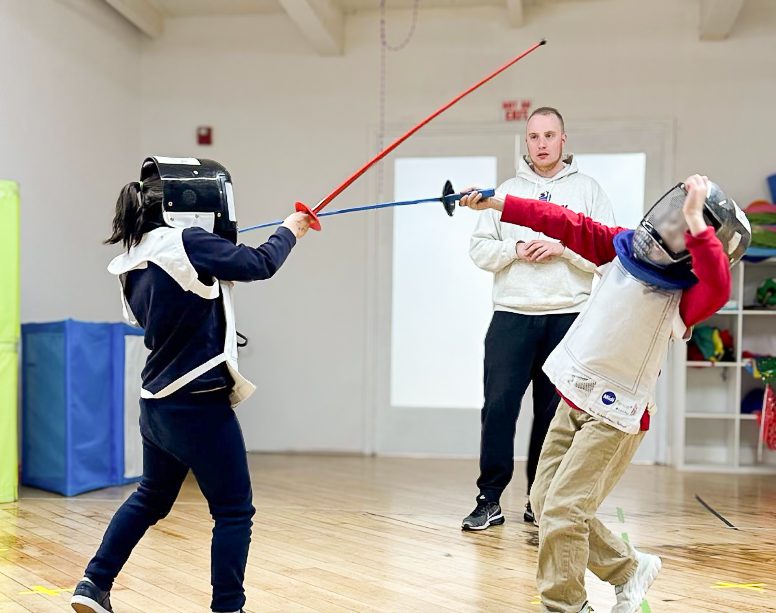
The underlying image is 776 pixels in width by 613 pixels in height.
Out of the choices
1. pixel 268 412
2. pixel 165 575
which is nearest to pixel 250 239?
pixel 268 412

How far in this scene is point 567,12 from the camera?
5.54 m

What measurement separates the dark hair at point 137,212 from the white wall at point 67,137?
9.07ft

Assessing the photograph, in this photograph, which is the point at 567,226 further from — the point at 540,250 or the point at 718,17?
the point at 718,17

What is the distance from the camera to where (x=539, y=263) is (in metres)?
3.32

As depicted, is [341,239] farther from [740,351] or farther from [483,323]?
[740,351]

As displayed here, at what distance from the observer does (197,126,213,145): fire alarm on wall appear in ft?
19.3

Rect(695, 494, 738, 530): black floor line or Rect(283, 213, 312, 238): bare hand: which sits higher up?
Rect(283, 213, 312, 238): bare hand

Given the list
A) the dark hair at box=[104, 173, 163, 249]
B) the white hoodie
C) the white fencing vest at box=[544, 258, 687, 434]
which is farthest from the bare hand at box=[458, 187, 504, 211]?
the white hoodie

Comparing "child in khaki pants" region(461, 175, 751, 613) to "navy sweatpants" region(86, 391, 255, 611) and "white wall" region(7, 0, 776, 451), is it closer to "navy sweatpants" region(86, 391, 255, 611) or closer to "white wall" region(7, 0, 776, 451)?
"navy sweatpants" region(86, 391, 255, 611)

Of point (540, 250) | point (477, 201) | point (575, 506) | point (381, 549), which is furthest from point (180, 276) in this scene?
point (540, 250)

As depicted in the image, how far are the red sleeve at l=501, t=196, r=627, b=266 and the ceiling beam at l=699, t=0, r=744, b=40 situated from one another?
11.0 feet

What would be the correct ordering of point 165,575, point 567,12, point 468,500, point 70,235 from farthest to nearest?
1. point 567,12
2. point 70,235
3. point 468,500
4. point 165,575

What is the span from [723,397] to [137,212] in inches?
165

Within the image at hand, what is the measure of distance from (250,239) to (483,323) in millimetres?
1511
